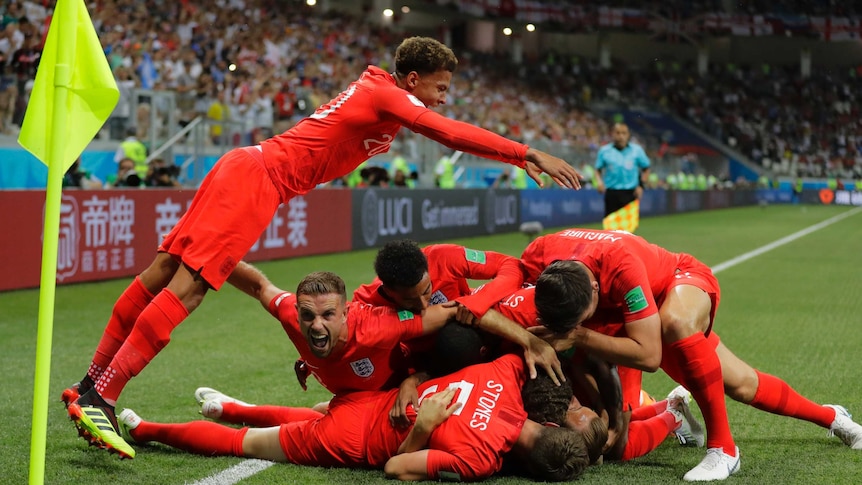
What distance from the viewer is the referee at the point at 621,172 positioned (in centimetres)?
1424

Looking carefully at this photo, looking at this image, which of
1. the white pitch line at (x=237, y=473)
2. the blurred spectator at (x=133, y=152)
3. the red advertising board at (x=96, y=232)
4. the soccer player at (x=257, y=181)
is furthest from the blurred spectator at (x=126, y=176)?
the white pitch line at (x=237, y=473)

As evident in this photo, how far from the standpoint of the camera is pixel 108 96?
11.4ft

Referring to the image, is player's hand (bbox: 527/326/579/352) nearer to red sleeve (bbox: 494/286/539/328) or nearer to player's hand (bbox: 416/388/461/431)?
red sleeve (bbox: 494/286/539/328)

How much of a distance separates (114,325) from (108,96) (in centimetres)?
176

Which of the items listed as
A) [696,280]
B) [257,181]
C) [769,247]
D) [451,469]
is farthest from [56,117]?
[769,247]

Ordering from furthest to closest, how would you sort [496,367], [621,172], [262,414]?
1. [621,172]
2. [262,414]
3. [496,367]

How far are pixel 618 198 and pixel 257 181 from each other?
10.2 m

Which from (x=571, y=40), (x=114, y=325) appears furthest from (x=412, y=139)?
(x=571, y=40)

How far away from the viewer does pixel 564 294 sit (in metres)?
4.14

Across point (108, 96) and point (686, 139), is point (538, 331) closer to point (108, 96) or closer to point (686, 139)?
point (108, 96)

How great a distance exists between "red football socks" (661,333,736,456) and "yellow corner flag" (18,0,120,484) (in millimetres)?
2621

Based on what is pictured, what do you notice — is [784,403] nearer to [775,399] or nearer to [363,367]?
[775,399]

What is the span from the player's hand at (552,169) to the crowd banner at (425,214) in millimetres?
12890

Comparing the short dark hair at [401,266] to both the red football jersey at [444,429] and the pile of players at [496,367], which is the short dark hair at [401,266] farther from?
the red football jersey at [444,429]
